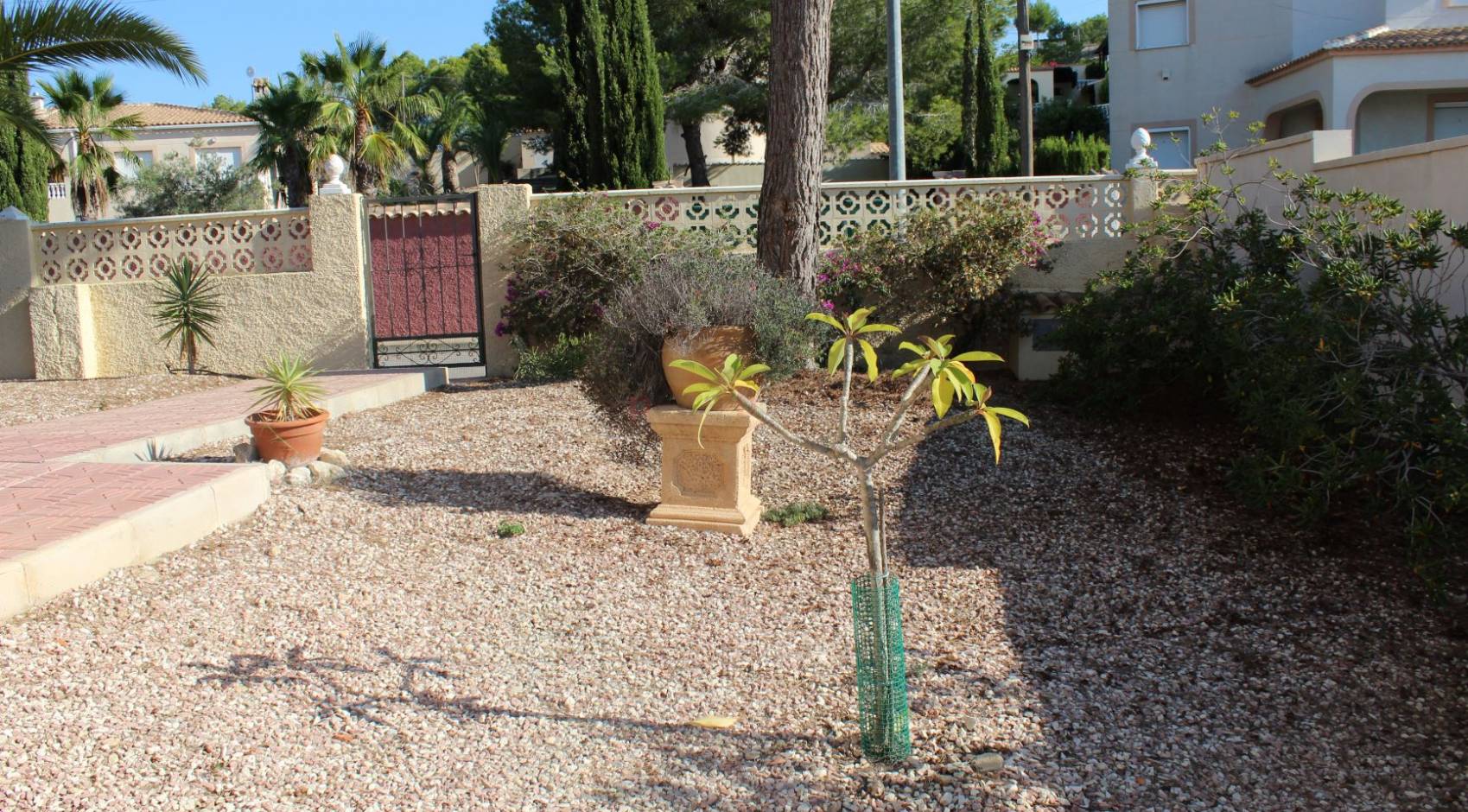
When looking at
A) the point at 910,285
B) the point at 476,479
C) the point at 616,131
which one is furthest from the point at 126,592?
the point at 616,131

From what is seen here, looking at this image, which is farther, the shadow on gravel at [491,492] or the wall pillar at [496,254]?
the wall pillar at [496,254]

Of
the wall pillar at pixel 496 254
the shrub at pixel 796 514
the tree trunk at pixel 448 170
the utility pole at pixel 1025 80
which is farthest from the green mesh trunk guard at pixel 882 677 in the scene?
the tree trunk at pixel 448 170

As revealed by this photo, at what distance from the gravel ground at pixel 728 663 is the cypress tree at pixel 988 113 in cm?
2158

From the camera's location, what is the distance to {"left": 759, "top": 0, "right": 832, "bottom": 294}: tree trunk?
829 centimetres

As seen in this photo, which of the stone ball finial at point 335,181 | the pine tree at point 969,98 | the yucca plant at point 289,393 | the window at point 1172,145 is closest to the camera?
the yucca plant at point 289,393

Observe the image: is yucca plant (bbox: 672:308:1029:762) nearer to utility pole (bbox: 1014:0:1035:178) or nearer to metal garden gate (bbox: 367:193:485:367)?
metal garden gate (bbox: 367:193:485:367)

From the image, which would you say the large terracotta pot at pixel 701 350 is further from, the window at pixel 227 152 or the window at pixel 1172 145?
the window at pixel 227 152

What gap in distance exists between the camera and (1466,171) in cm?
579

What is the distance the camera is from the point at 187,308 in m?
11.0

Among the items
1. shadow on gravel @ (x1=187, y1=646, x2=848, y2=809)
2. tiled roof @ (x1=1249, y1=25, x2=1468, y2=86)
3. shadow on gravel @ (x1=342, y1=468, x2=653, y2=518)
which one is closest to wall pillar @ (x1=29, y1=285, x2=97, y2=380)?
shadow on gravel @ (x1=342, y1=468, x2=653, y2=518)

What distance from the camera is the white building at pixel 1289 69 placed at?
1792 cm

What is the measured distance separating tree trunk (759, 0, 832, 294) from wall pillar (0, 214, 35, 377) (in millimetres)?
8171

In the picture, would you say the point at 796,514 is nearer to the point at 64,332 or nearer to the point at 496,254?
the point at 496,254

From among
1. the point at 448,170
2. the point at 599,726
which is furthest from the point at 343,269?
the point at 448,170
